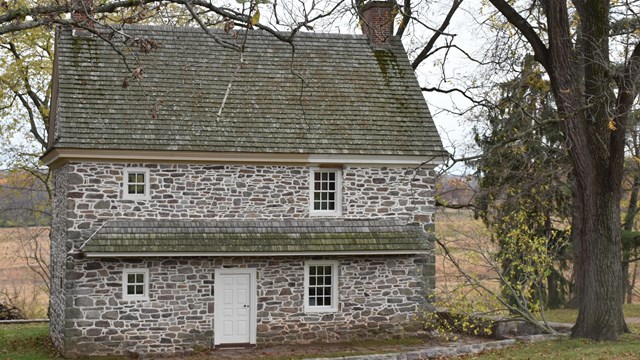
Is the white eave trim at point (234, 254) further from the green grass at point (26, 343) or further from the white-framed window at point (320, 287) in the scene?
the green grass at point (26, 343)

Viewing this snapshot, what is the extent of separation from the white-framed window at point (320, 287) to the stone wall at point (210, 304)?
14 centimetres

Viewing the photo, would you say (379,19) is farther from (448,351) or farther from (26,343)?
(26,343)

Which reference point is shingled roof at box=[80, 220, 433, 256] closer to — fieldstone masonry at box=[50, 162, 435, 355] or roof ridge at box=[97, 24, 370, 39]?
fieldstone masonry at box=[50, 162, 435, 355]

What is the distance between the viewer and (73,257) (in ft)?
58.7

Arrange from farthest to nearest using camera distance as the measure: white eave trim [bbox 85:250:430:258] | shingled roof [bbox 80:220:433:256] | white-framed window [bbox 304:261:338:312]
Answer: white-framed window [bbox 304:261:338:312] < shingled roof [bbox 80:220:433:256] < white eave trim [bbox 85:250:430:258]

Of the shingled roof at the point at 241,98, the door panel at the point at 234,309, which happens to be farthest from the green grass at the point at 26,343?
the shingled roof at the point at 241,98

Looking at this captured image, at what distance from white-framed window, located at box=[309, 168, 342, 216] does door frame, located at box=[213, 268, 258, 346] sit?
239 cm

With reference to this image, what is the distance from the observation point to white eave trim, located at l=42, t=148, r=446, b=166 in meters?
18.2

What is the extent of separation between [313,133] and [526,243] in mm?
5917

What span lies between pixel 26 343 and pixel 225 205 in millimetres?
6467

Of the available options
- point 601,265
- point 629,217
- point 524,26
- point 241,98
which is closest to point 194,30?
point 241,98

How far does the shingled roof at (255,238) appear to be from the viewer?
18.0m

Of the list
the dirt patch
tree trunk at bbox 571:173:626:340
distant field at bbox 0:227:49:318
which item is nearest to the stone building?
the dirt patch

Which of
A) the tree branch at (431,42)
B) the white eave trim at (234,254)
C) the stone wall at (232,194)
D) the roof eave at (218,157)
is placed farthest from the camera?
the tree branch at (431,42)
